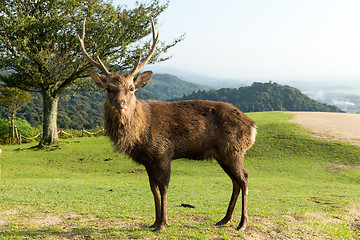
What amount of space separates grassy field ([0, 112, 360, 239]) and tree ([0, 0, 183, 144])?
4.99 meters

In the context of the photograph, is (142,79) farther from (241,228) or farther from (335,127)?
(335,127)

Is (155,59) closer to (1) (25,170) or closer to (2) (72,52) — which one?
(2) (72,52)

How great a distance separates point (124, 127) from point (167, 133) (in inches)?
32.3

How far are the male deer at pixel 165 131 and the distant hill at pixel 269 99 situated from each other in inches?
3083

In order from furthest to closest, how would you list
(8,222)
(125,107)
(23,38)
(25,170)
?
(23,38) → (25,170) → (8,222) → (125,107)

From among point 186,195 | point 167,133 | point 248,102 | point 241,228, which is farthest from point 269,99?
point 167,133

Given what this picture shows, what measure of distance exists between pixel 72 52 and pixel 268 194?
56.1 ft

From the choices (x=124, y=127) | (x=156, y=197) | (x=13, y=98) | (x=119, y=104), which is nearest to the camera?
(x=119, y=104)

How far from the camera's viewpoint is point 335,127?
25.5 meters

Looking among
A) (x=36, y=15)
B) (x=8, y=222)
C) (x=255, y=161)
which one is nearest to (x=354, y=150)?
(x=255, y=161)

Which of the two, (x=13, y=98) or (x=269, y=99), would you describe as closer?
(x=13, y=98)

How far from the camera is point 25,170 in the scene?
16.3 meters

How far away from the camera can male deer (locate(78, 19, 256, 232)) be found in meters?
5.22

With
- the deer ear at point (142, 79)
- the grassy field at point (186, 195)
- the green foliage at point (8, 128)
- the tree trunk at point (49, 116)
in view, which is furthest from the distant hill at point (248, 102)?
the deer ear at point (142, 79)
